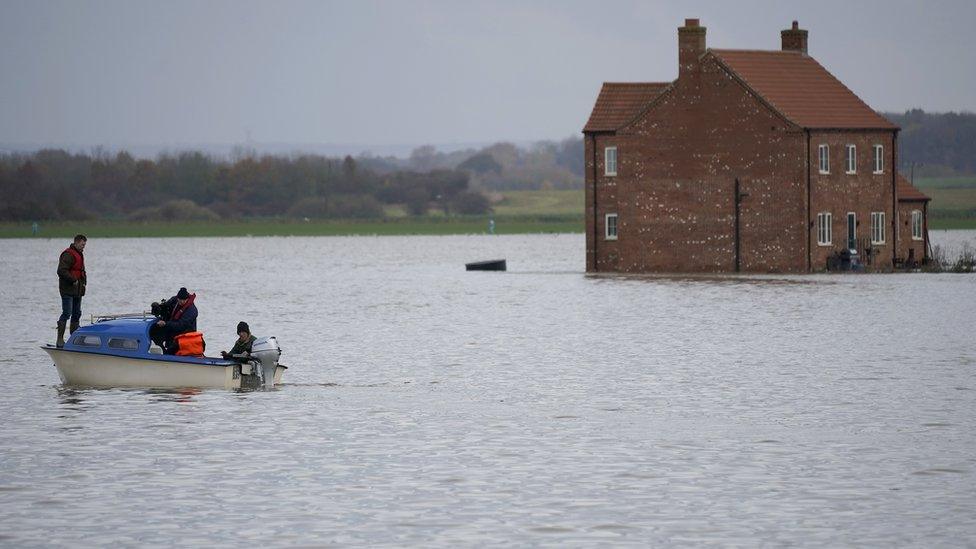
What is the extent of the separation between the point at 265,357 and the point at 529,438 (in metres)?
7.17

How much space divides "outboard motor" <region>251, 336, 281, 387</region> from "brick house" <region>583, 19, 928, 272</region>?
4494cm

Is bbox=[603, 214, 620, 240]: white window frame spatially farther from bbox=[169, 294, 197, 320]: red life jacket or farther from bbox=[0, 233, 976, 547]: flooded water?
bbox=[169, 294, 197, 320]: red life jacket

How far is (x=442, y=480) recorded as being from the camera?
68.0ft

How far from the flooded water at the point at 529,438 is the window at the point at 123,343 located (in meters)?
0.82

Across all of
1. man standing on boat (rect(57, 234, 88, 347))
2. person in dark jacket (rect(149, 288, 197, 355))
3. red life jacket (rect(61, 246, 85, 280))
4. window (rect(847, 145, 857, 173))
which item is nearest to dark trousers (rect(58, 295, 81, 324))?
man standing on boat (rect(57, 234, 88, 347))

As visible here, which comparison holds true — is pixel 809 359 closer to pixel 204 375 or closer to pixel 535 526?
pixel 204 375

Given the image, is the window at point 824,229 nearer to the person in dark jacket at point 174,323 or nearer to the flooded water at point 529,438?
the flooded water at point 529,438

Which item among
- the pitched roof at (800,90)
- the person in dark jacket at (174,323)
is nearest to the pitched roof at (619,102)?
the pitched roof at (800,90)

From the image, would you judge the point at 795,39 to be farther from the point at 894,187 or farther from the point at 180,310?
the point at 180,310

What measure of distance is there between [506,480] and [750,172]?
53808 mm

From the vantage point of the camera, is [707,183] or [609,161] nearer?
[707,183]

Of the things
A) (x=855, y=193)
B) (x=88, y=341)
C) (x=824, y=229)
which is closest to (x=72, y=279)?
(x=88, y=341)

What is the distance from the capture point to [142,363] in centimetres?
2988

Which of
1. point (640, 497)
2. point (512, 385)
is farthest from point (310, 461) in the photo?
point (512, 385)
